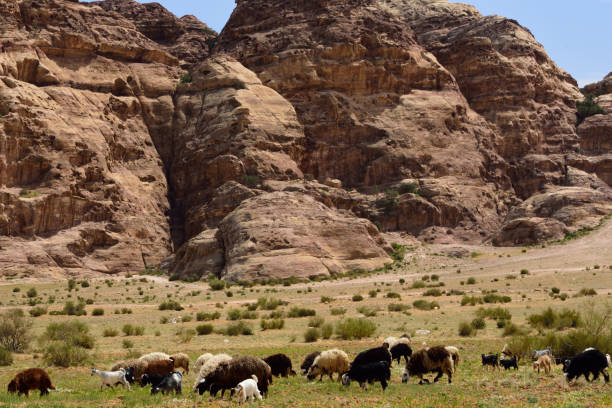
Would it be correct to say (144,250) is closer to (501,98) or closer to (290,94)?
(290,94)

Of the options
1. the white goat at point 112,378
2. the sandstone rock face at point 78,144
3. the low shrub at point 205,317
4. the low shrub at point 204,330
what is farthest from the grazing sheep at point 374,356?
the sandstone rock face at point 78,144

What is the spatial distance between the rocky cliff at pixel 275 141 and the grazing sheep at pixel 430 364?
39.2m

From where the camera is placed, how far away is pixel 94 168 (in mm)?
70188

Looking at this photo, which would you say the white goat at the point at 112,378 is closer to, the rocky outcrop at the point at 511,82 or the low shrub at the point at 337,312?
the low shrub at the point at 337,312

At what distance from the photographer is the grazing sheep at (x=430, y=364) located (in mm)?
15953

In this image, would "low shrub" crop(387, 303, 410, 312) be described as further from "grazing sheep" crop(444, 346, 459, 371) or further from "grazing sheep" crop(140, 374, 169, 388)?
"grazing sheep" crop(140, 374, 169, 388)

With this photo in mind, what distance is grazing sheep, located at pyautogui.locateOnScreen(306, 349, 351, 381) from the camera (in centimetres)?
1672

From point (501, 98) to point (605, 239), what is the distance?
1418 inches

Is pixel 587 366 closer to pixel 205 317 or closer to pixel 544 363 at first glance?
pixel 544 363

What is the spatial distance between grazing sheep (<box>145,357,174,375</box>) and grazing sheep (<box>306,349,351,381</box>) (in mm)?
3637

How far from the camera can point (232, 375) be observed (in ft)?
47.4

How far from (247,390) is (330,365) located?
11.3 ft

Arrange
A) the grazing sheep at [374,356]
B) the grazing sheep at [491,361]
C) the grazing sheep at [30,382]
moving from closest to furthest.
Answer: the grazing sheep at [30,382], the grazing sheep at [374,356], the grazing sheep at [491,361]

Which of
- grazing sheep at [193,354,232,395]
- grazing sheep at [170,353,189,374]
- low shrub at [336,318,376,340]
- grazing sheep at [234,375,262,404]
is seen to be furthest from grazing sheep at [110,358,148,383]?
low shrub at [336,318,376,340]
